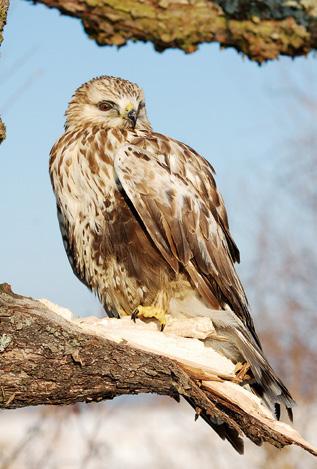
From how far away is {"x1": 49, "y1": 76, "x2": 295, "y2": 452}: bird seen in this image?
4957 millimetres

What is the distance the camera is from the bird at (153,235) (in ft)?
16.3

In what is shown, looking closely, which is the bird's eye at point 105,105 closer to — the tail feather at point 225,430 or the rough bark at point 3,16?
the rough bark at point 3,16

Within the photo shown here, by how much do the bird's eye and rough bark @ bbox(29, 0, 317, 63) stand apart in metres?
1.64

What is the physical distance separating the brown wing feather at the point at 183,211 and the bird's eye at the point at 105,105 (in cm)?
42

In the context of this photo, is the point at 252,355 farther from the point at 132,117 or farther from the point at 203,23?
the point at 203,23

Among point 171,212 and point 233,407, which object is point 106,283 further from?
point 233,407

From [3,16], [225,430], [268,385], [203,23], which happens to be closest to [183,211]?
[268,385]

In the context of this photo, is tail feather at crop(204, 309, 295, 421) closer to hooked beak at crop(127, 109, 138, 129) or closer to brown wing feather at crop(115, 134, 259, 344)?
brown wing feather at crop(115, 134, 259, 344)

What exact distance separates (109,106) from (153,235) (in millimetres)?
1090

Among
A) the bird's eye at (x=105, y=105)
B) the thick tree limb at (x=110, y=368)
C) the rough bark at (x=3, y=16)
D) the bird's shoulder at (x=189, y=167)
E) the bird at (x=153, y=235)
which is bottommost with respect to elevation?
the thick tree limb at (x=110, y=368)

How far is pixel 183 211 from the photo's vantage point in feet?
16.8

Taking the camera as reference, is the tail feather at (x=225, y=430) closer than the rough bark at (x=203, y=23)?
No

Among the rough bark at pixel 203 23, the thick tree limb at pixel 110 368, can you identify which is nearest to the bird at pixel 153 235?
the thick tree limb at pixel 110 368

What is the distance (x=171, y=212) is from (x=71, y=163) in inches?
27.9
